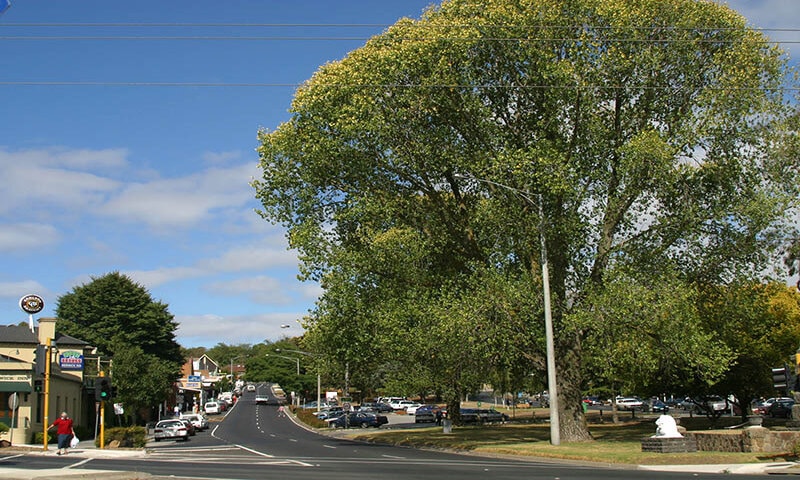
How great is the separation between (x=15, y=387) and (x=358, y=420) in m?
29.3

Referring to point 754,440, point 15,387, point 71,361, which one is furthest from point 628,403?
point 754,440

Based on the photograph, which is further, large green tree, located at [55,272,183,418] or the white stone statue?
large green tree, located at [55,272,183,418]

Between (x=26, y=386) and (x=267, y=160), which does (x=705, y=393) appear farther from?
(x=26, y=386)

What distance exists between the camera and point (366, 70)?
99.8ft

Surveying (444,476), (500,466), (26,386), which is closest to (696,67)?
(500,466)

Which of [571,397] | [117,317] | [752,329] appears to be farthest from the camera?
[117,317]

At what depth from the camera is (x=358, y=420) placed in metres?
66.4

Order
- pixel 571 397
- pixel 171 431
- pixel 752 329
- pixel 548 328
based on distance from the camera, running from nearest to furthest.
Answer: pixel 548 328 → pixel 571 397 → pixel 752 329 → pixel 171 431

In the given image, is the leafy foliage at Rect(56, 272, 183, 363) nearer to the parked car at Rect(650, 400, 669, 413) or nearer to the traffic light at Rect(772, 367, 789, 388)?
the parked car at Rect(650, 400, 669, 413)

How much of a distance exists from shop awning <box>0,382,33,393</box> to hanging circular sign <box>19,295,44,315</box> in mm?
4505

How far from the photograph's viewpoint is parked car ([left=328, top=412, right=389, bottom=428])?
65.2 m

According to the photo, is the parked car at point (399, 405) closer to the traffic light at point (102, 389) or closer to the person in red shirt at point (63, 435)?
the traffic light at point (102, 389)

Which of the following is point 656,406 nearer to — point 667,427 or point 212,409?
point 212,409

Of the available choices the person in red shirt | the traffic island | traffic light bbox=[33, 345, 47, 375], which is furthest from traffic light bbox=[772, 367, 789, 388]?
traffic light bbox=[33, 345, 47, 375]
